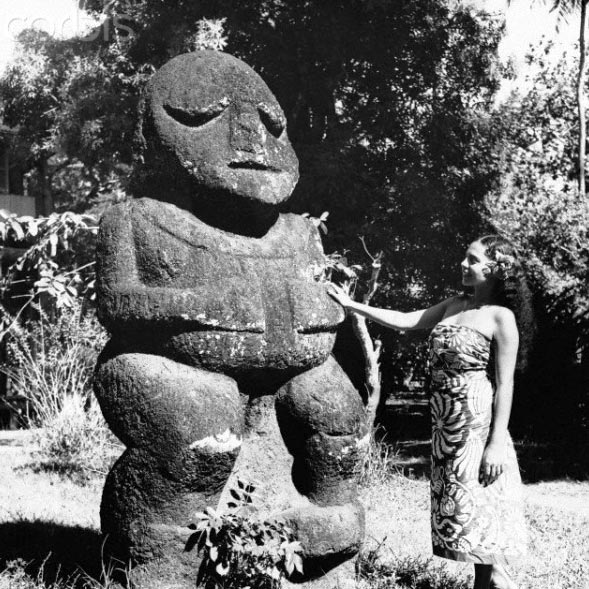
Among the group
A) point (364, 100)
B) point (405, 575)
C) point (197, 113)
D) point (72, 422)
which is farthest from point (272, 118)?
point (364, 100)

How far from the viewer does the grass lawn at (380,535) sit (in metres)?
4.88

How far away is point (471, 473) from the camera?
402cm

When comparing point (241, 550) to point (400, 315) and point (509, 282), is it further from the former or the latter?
point (509, 282)

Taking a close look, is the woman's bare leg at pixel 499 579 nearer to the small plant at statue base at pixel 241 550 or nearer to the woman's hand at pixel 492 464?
the woman's hand at pixel 492 464

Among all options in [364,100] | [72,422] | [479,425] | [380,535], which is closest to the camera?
[479,425]

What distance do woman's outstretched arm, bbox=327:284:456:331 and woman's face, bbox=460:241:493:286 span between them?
34cm

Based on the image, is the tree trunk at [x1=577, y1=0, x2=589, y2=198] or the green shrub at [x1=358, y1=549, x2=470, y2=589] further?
the tree trunk at [x1=577, y1=0, x2=589, y2=198]

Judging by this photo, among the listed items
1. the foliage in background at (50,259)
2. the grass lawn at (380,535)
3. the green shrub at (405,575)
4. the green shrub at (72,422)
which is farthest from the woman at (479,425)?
Result: the green shrub at (72,422)

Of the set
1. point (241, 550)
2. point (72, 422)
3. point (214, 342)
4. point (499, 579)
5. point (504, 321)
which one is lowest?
point (72, 422)

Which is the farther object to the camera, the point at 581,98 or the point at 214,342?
the point at 581,98

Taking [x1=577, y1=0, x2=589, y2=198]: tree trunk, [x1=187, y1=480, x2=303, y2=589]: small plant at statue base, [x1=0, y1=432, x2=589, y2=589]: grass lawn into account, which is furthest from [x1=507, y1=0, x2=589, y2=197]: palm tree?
[x1=187, y1=480, x2=303, y2=589]: small plant at statue base

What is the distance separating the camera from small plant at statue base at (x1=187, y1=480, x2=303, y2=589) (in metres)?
3.96

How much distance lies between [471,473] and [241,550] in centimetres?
115

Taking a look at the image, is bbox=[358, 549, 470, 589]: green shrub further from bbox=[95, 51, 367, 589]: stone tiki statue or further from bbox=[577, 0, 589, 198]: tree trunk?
bbox=[577, 0, 589, 198]: tree trunk
